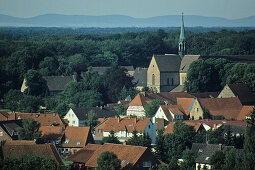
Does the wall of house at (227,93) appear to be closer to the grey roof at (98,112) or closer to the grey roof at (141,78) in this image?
the grey roof at (98,112)

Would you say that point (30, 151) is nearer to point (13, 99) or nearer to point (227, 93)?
point (227, 93)

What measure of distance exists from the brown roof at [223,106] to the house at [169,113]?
8.88ft

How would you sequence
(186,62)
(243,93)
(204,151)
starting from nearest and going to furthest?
(204,151)
(243,93)
(186,62)

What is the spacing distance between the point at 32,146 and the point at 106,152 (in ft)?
19.3

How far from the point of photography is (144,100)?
85625mm

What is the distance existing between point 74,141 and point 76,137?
46 centimetres

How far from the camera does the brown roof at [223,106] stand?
77900 mm

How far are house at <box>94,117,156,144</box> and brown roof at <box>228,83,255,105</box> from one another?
59.9 ft

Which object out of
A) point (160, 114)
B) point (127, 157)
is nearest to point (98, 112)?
point (160, 114)

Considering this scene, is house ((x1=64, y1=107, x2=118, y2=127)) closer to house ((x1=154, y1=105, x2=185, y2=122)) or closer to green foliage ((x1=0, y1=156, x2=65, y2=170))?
house ((x1=154, y1=105, x2=185, y2=122))

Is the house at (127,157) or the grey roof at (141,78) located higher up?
the house at (127,157)

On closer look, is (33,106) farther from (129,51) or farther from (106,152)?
(129,51)

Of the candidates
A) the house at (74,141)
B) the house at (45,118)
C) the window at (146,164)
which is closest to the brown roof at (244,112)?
the house at (45,118)

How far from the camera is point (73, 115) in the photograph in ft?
261
